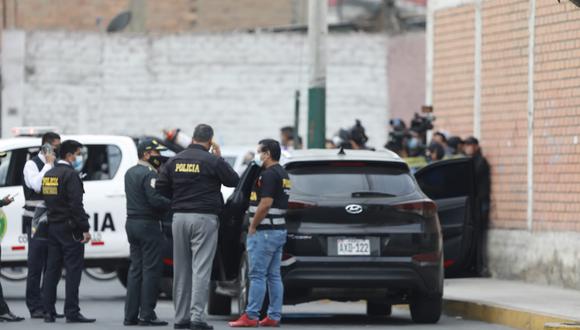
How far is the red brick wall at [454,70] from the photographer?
2386 centimetres

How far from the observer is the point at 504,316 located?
683 inches

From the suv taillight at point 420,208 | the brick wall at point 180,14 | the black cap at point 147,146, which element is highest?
the brick wall at point 180,14

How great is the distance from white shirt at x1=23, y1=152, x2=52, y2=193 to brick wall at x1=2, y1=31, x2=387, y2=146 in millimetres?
17573

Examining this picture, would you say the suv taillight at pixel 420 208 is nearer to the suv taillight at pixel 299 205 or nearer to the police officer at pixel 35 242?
the suv taillight at pixel 299 205

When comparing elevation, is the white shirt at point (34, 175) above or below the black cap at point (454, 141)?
below

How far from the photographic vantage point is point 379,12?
41625 mm

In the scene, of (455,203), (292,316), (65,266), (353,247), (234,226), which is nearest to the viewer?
(353,247)

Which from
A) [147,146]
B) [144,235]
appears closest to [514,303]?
[144,235]

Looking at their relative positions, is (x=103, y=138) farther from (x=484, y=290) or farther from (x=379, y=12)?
(x=379, y=12)

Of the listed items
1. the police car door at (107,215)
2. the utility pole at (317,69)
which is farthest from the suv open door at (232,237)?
the utility pole at (317,69)

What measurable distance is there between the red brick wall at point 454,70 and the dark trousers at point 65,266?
7.88 m

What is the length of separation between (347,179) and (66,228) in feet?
9.54

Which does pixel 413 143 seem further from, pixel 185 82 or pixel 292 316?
pixel 185 82

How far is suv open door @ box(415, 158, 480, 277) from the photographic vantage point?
21.0 m
